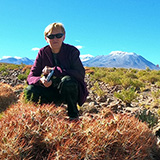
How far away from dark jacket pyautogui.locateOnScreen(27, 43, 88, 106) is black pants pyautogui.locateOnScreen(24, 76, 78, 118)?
0.17m

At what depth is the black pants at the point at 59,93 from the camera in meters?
3.39

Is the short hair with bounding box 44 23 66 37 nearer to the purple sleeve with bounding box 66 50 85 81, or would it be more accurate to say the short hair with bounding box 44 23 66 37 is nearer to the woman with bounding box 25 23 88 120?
the woman with bounding box 25 23 88 120

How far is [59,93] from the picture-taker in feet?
12.2

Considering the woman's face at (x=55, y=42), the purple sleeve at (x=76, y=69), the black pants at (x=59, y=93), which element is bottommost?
the black pants at (x=59, y=93)

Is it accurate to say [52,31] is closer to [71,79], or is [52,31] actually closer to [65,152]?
[71,79]

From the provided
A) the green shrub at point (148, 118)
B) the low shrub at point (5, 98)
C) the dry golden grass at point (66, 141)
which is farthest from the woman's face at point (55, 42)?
the low shrub at point (5, 98)

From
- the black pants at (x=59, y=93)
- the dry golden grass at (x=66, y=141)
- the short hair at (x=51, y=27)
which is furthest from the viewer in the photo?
the short hair at (x=51, y=27)

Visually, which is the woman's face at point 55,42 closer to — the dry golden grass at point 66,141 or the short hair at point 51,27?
the short hair at point 51,27

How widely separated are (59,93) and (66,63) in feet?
2.00

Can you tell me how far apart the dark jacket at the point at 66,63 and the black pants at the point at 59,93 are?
0.17 meters

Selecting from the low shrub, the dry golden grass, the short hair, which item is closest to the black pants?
the short hair

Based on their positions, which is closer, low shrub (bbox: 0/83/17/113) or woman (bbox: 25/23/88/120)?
woman (bbox: 25/23/88/120)

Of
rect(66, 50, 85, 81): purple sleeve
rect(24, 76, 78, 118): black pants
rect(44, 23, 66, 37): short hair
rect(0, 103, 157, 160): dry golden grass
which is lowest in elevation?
rect(0, 103, 157, 160): dry golden grass

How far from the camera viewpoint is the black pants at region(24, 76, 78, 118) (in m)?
3.39
